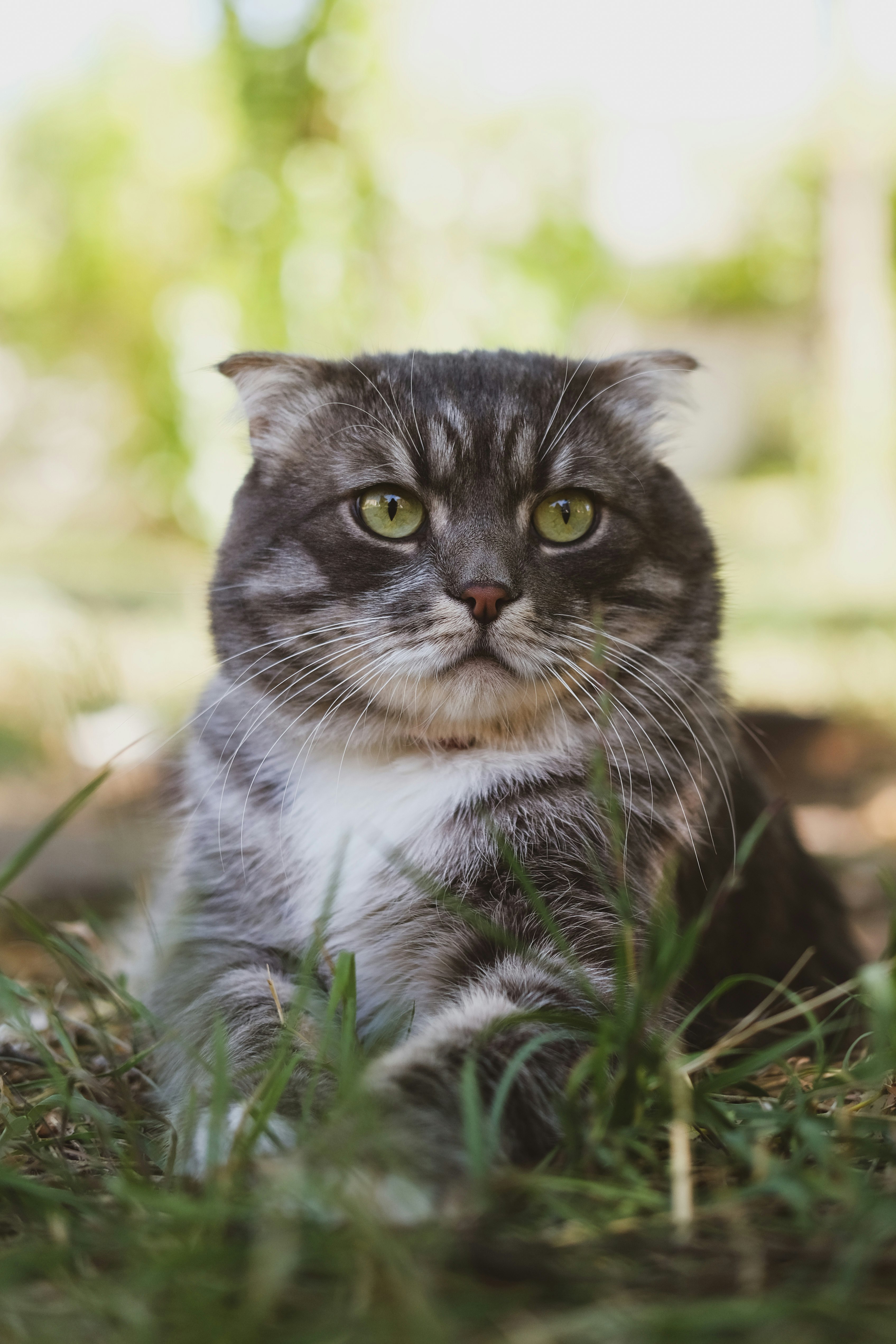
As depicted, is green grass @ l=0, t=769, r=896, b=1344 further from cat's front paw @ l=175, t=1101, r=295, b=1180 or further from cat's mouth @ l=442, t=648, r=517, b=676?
cat's mouth @ l=442, t=648, r=517, b=676

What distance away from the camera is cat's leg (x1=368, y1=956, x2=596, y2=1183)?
1336 mm

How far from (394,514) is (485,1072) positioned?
1084mm

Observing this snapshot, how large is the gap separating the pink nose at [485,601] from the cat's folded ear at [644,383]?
692 millimetres

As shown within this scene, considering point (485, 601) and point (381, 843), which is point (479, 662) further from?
point (381, 843)

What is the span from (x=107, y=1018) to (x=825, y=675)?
573 cm

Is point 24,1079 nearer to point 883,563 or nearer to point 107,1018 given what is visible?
point 107,1018

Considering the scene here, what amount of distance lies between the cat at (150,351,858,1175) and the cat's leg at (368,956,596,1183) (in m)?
0.02

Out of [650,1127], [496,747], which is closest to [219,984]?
[496,747]

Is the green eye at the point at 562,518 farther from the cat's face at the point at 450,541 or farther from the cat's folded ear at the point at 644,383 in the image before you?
the cat's folded ear at the point at 644,383

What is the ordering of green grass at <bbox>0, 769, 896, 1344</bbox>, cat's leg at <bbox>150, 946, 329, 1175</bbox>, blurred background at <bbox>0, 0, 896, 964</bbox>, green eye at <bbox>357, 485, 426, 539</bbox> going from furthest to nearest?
blurred background at <bbox>0, 0, 896, 964</bbox> < green eye at <bbox>357, 485, 426, 539</bbox> < cat's leg at <bbox>150, 946, 329, 1175</bbox> < green grass at <bbox>0, 769, 896, 1344</bbox>

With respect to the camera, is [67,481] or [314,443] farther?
[67,481]

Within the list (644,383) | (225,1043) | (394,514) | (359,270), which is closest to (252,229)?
(359,270)

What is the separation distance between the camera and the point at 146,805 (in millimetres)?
4688

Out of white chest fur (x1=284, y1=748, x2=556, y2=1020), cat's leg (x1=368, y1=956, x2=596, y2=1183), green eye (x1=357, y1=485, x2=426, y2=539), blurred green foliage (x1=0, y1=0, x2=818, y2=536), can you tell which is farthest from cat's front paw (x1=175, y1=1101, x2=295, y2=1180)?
blurred green foliage (x1=0, y1=0, x2=818, y2=536)
